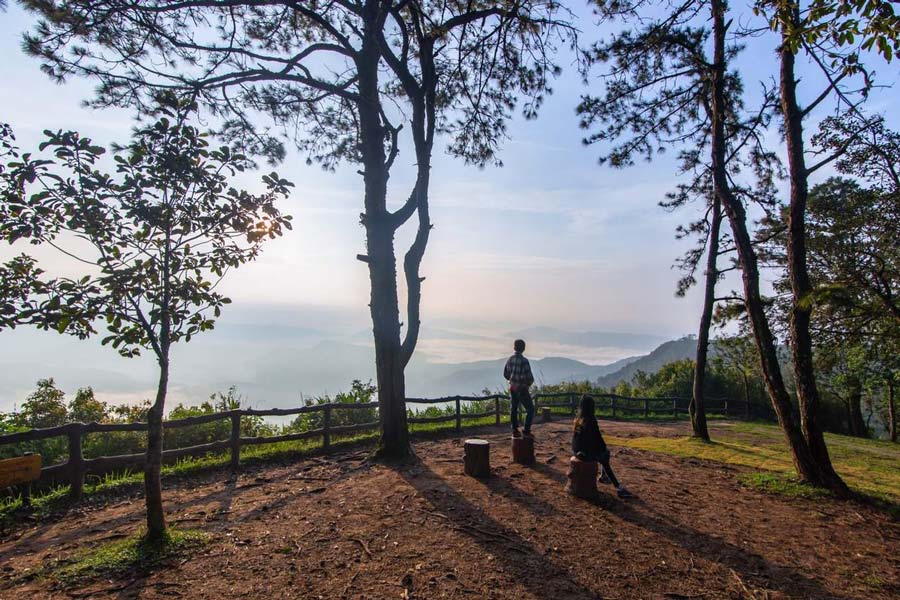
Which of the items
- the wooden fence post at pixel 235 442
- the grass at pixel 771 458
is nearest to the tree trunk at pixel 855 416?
the grass at pixel 771 458

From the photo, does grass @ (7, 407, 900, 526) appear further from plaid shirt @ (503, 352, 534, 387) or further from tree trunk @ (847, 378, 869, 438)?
tree trunk @ (847, 378, 869, 438)

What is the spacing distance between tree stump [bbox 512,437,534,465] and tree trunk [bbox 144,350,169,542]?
583 cm

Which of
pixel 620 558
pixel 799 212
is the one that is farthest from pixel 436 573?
pixel 799 212

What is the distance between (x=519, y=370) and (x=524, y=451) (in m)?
1.56

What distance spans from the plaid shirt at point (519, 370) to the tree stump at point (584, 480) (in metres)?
2.65

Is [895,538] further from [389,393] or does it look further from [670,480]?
[389,393]

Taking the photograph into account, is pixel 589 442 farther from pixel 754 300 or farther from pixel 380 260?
pixel 380 260

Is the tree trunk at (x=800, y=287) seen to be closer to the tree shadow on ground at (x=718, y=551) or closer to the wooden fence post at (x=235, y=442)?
the tree shadow on ground at (x=718, y=551)

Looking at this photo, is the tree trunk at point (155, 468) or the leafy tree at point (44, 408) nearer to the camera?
the tree trunk at point (155, 468)

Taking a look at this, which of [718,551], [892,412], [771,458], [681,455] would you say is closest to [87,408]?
[718,551]

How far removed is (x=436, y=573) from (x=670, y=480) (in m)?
5.40

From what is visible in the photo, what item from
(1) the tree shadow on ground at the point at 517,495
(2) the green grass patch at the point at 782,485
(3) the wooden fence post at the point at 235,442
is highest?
(3) the wooden fence post at the point at 235,442

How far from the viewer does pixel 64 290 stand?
415 centimetres

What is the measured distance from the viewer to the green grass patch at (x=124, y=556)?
417 cm
